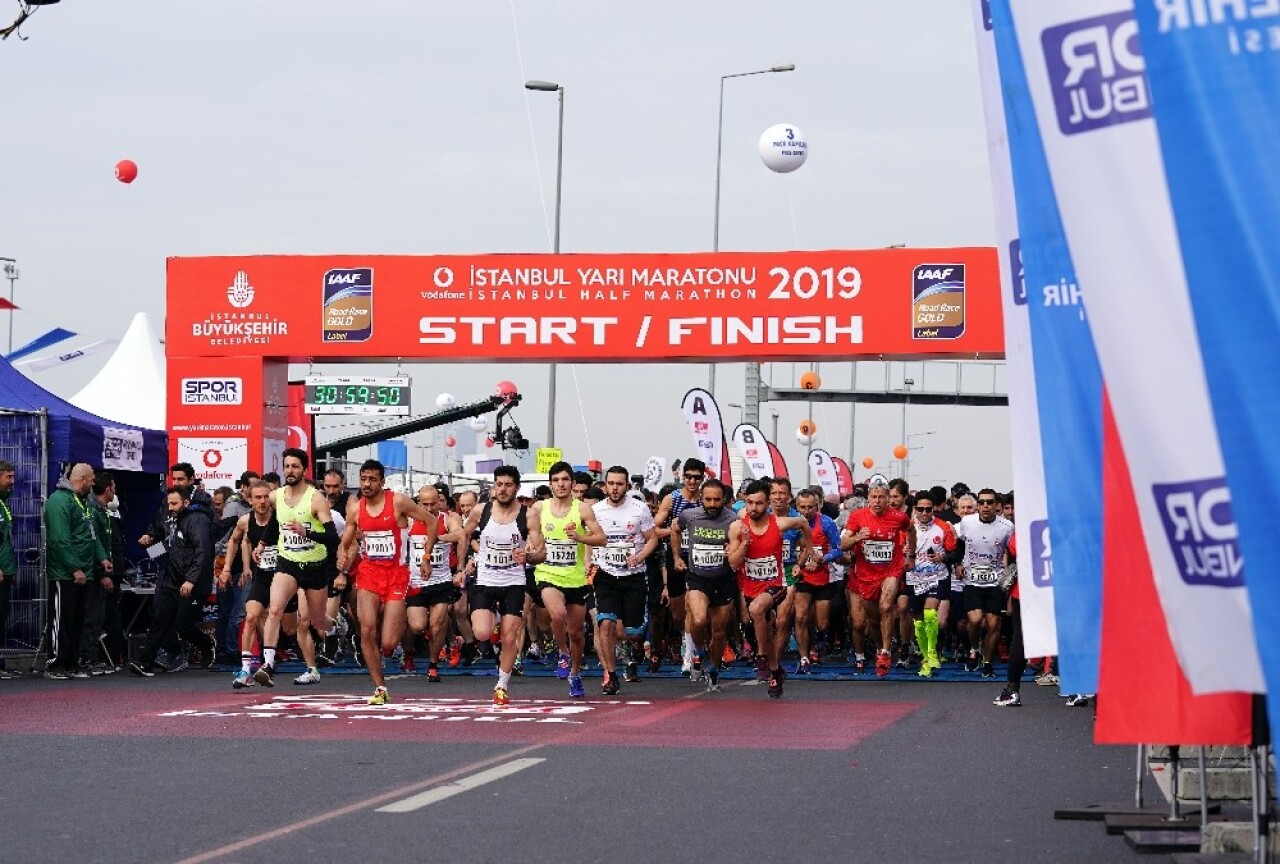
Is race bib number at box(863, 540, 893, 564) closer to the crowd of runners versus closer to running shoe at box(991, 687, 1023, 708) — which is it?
the crowd of runners

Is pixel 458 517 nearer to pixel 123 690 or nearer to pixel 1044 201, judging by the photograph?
pixel 123 690

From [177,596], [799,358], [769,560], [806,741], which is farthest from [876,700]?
[799,358]

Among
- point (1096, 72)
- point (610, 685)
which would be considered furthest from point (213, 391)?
point (1096, 72)

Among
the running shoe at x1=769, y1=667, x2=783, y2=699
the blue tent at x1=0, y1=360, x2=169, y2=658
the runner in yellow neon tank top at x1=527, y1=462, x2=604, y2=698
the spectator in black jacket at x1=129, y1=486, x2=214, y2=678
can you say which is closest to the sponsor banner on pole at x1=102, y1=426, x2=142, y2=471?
the blue tent at x1=0, y1=360, x2=169, y2=658

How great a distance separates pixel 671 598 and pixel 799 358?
759 centimetres

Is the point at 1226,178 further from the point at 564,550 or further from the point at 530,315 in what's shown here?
the point at 530,315

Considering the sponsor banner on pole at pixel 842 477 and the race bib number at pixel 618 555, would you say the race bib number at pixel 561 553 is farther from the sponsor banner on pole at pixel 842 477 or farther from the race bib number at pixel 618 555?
the sponsor banner on pole at pixel 842 477

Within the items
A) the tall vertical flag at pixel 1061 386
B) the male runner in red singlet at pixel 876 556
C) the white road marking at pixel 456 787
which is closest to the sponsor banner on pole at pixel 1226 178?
the tall vertical flag at pixel 1061 386

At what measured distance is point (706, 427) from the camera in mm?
32469

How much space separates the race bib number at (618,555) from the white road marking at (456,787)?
21.9 feet

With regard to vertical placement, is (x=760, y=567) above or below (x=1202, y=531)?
below

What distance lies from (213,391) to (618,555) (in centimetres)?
1269

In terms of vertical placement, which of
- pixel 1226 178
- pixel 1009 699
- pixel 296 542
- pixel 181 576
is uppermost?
pixel 1226 178

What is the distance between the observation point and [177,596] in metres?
21.4
